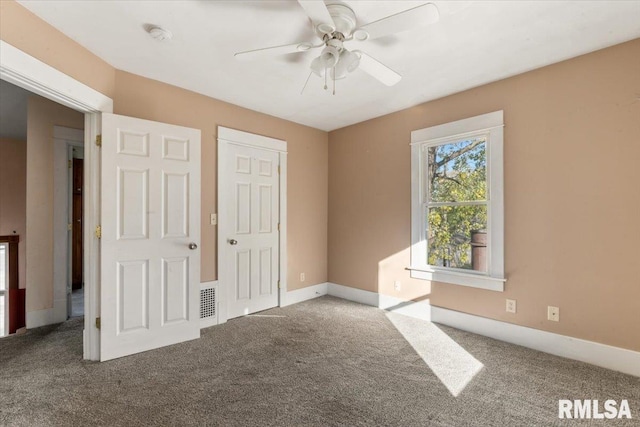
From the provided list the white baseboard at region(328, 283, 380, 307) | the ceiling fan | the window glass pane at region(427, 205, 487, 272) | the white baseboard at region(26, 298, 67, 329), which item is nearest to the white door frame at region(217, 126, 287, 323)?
the white baseboard at region(328, 283, 380, 307)

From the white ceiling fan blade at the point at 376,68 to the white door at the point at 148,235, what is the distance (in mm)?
1771

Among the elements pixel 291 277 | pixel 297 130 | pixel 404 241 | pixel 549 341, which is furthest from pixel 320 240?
pixel 549 341

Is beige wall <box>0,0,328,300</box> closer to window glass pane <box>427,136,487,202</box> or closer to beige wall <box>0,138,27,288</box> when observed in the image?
window glass pane <box>427,136,487,202</box>

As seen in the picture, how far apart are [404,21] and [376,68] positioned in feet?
1.73

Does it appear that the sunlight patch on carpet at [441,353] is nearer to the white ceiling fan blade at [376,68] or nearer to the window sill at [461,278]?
the window sill at [461,278]

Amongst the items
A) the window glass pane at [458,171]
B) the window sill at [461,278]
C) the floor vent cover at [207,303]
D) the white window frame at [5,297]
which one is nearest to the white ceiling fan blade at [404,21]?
the window glass pane at [458,171]

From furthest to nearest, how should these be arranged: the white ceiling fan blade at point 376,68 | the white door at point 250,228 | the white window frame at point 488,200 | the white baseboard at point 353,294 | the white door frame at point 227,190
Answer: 1. the white baseboard at point 353,294
2. the white door at point 250,228
3. the white door frame at point 227,190
4. the white window frame at point 488,200
5. the white ceiling fan blade at point 376,68

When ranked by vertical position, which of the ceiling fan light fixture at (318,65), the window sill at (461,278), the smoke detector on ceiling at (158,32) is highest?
the smoke detector on ceiling at (158,32)

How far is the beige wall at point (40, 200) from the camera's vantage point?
324 cm

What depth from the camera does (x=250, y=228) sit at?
3.73 metres

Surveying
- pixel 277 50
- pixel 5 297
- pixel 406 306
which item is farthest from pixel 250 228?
pixel 5 297

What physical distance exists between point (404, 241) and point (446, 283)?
26.8 inches

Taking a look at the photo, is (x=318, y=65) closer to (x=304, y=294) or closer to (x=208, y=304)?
(x=208, y=304)

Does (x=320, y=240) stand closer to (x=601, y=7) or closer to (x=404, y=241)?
(x=404, y=241)
